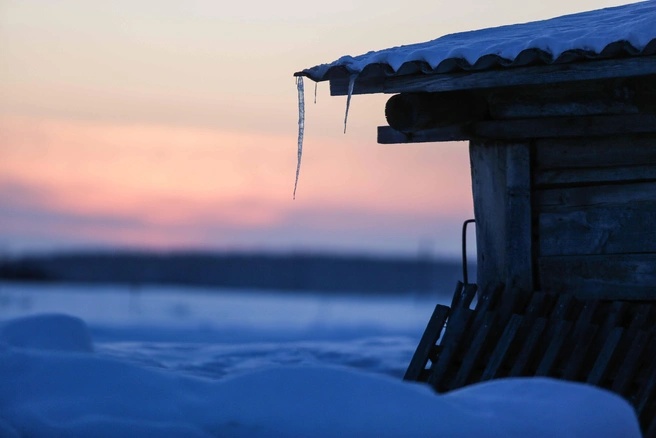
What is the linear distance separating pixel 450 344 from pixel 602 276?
1176 millimetres

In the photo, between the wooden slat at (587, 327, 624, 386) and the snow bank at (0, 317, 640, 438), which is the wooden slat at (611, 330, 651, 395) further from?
the snow bank at (0, 317, 640, 438)

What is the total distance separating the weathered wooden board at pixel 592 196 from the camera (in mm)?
5422

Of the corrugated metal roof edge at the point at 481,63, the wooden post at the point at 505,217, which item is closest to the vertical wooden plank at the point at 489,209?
the wooden post at the point at 505,217

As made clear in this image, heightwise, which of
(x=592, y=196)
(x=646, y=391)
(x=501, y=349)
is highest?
(x=592, y=196)

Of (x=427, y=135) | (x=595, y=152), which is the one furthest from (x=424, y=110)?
(x=595, y=152)

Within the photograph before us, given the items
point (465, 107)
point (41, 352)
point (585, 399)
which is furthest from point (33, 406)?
point (465, 107)

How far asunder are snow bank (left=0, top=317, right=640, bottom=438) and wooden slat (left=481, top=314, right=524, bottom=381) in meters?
1.91

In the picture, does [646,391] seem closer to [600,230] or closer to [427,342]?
[600,230]

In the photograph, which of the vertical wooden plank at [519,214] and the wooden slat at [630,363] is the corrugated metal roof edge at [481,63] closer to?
the vertical wooden plank at [519,214]

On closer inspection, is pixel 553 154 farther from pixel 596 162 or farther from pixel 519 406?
pixel 519 406

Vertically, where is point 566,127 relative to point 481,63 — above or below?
below

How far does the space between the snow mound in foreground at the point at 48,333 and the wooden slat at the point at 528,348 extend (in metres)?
3.30

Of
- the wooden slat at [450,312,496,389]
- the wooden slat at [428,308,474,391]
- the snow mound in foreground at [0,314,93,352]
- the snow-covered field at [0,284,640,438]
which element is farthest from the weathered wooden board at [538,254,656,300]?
the snow mound in foreground at [0,314,93,352]

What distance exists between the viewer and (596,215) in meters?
5.52
